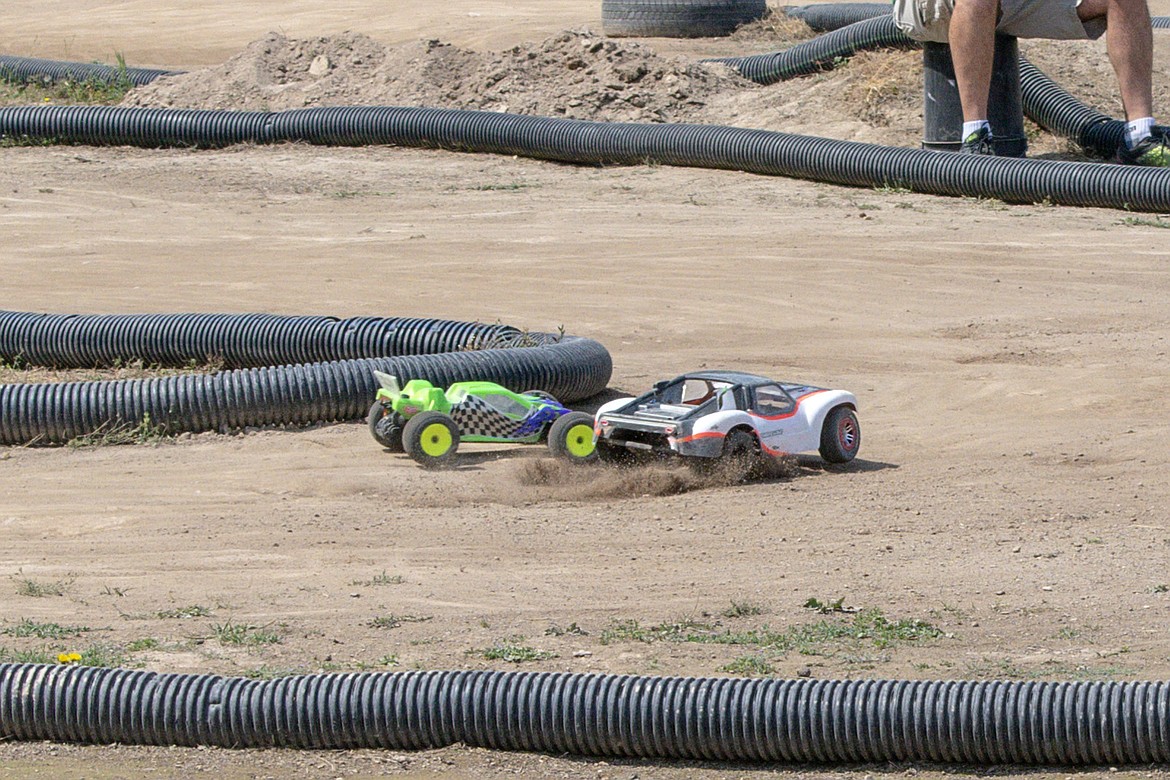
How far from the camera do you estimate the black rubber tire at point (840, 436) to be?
8016 mm

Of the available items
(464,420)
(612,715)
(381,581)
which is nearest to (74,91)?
(464,420)

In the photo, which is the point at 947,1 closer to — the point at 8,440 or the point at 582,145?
the point at 582,145

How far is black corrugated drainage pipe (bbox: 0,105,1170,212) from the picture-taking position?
13.4 meters

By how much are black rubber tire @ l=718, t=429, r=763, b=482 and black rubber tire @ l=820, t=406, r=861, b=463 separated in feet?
1.16

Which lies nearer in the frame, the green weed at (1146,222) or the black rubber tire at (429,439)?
the black rubber tire at (429,439)

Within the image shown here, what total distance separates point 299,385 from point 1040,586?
13.3 ft

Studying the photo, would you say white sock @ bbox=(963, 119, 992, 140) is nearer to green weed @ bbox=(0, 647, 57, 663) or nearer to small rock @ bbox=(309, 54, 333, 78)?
small rock @ bbox=(309, 54, 333, 78)

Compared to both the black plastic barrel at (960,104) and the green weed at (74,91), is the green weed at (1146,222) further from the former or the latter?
the green weed at (74,91)

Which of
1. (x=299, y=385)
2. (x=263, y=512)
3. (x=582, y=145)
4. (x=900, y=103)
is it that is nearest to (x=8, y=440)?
(x=299, y=385)

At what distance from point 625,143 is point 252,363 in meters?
6.27

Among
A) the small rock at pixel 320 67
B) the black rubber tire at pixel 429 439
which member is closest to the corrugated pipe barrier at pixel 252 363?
the black rubber tire at pixel 429 439

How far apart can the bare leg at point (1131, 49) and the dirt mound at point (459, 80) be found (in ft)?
13.2

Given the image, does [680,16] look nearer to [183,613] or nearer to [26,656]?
[183,613]

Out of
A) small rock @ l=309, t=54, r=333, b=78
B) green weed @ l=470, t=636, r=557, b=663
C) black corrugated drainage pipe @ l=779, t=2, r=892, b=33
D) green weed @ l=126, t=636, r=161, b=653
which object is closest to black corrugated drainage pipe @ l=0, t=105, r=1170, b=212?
small rock @ l=309, t=54, r=333, b=78
